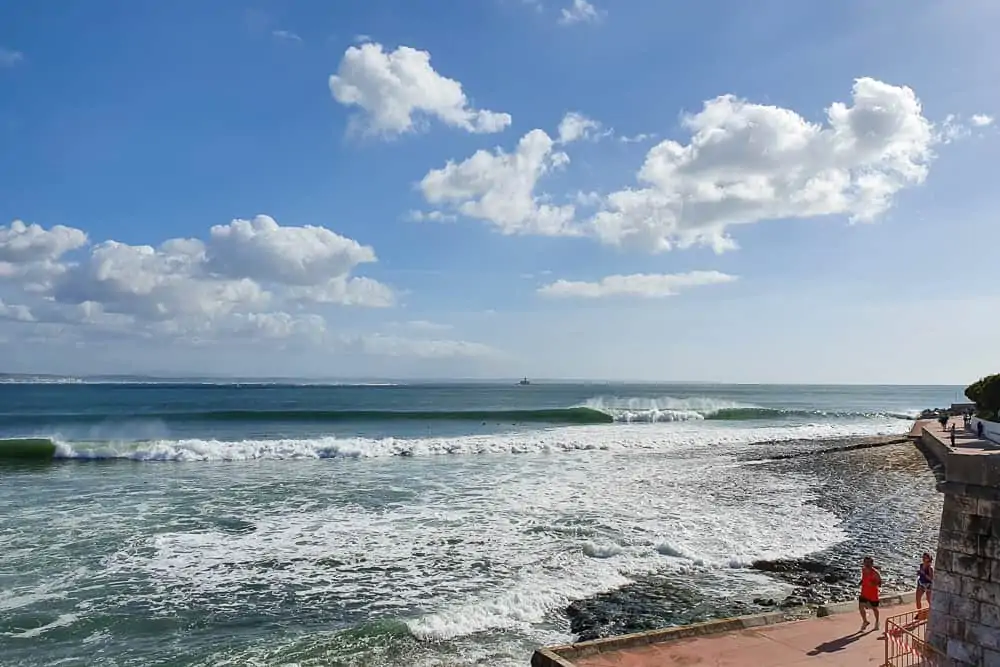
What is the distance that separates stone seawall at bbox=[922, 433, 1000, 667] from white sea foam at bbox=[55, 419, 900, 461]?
88.8 ft

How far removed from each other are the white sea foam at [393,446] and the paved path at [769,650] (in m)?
24.5

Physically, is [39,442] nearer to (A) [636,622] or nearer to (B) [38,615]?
(B) [38,615]

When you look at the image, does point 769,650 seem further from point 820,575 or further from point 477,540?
point 477,540

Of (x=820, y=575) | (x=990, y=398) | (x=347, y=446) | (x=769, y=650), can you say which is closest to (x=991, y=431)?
(x=990, y=398)

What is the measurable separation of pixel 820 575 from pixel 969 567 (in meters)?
6.45

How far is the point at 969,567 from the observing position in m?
6.55

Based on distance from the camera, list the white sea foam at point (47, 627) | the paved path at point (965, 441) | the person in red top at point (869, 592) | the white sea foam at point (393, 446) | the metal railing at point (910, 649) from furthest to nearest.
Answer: the white sea foam at point (393, 446), the paved path at point (965, 441), the white sea foam at point (47, 627), the person in red top at point (869, 592), the metal railing at point (910, 649)

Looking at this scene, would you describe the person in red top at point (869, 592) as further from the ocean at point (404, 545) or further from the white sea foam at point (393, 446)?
the white sea foam at point (393, 446)

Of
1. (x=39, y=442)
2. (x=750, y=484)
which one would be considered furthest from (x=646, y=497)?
(x=39, y=442)

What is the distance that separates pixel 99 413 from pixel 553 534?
6481cm

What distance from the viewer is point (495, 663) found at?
8.84 meters

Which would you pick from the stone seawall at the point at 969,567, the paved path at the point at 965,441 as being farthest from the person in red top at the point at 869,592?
the paved path at the point at 965,441

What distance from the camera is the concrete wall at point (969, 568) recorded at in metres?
6.37

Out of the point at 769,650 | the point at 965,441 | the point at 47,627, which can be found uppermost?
the point at 965,441
